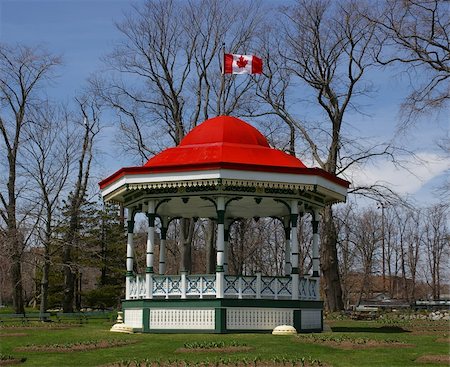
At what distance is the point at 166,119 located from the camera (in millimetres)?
45750

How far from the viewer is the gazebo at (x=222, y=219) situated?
22250mm

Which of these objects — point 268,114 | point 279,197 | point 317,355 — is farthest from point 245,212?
point 268,114

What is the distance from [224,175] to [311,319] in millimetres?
6179

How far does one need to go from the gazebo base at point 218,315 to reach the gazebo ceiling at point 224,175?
3.64m

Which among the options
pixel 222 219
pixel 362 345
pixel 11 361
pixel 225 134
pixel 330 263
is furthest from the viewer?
pixel 330 263

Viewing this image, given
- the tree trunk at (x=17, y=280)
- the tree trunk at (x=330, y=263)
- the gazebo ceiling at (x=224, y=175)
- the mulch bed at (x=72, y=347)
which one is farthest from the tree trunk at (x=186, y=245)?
the mulch bed at (x=72, y=347)

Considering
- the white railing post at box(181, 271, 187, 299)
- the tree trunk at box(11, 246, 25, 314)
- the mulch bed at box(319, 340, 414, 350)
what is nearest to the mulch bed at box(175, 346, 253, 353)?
the mulch bed at box(319, 340, 414, 350)

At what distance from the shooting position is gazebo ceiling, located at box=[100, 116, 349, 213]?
73.2ft

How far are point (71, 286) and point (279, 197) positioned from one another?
29.9m

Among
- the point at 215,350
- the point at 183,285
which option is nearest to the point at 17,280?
the point at 183,285

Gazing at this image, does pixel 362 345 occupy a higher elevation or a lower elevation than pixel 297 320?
lower

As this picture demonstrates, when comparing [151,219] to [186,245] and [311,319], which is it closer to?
[311,319]

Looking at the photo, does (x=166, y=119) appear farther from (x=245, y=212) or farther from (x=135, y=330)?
(x=135, y=330)

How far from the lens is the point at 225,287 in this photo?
22609 millimetres
